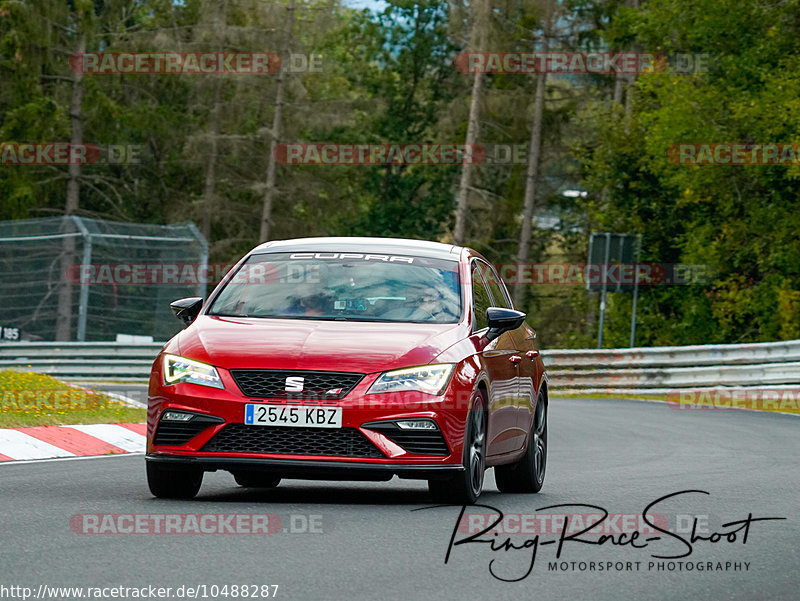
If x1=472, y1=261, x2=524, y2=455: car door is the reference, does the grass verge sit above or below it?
below

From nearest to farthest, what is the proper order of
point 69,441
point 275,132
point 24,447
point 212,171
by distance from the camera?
point 24,447
point 69,441
point 275,132
point 212,171

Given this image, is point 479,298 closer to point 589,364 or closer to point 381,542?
point 381,542

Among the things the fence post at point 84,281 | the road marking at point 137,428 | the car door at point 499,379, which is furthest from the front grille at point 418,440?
the fence post at point 84,281

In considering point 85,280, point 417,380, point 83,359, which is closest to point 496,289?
point 417,380

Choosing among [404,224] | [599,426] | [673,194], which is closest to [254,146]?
[404,224]

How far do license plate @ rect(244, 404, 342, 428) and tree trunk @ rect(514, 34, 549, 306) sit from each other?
1911 inches

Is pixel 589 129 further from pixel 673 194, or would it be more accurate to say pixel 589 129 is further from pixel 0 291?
pixel 0 291

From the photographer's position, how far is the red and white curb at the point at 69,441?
12234 mm

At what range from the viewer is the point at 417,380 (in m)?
8.89

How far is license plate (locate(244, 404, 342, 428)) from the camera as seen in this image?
28.6 feet

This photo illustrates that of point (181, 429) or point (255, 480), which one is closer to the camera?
point (181, 429)

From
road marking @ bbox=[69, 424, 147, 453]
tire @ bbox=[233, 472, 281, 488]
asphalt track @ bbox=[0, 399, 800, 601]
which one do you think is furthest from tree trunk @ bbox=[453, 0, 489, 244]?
tire @ bbox=[233, 472, 281, 488]

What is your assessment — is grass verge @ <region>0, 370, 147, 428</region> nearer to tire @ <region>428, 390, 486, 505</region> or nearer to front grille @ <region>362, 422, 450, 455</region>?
tire @ <region>428, 390, 486, 505</region>

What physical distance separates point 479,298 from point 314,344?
5.83ft
